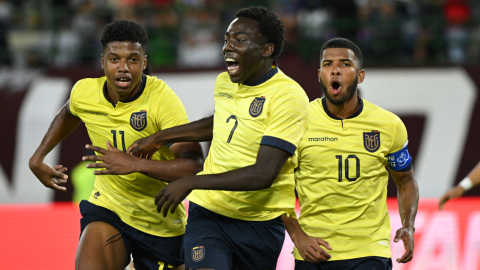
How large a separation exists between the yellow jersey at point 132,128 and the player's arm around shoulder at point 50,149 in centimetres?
17

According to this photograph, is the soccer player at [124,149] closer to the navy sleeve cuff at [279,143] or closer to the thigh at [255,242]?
the thigh at [255,242]

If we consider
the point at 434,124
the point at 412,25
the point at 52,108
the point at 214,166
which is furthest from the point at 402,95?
the point at 214,166

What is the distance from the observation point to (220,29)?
991 centimetres

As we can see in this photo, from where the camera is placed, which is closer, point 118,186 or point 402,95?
point 118,186

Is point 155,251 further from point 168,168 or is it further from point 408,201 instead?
point 408,201

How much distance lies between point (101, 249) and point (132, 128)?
90 cm

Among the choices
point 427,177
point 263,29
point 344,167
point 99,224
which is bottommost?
point 427,177

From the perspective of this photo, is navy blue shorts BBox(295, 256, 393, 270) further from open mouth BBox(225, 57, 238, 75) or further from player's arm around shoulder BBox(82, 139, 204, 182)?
open mouth BBox(225, 57, 238, 75)

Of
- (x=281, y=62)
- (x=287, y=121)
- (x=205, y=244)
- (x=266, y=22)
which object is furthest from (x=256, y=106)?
(x=281, y=62)

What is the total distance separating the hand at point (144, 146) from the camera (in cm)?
390

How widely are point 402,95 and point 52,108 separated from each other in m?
5.77

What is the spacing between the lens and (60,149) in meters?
9.75

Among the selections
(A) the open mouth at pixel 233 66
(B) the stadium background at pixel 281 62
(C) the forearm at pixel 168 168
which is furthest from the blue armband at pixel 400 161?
(B) the stadium background at pixel 281 62

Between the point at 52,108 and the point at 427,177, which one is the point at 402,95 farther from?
the point at 52,108
